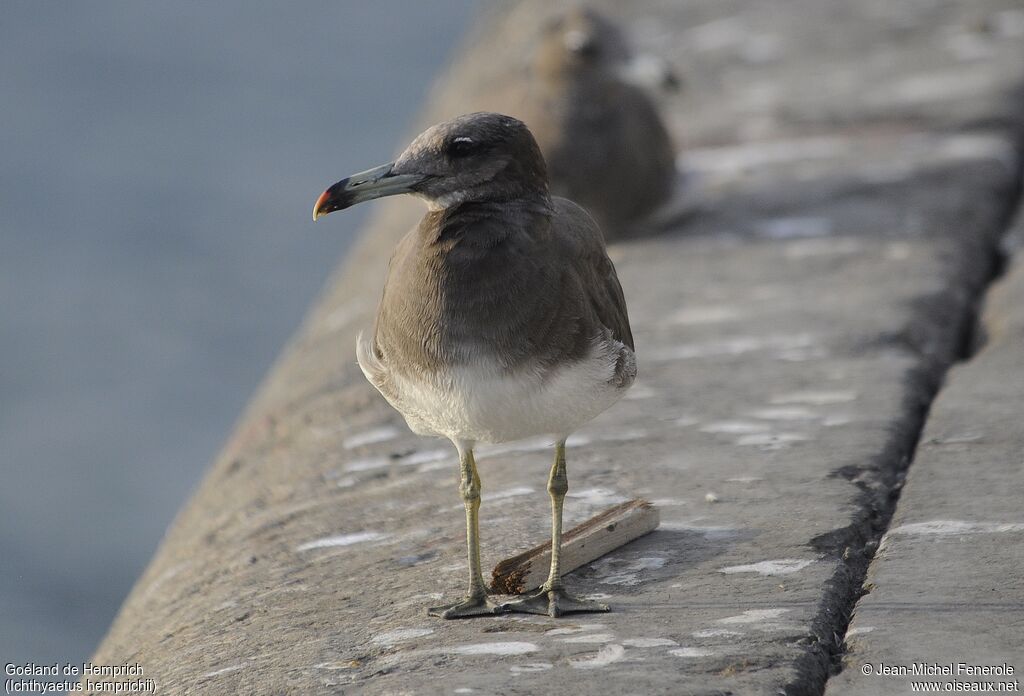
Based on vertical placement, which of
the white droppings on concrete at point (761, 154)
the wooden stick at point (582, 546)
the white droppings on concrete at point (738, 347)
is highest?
the white droppings on concrete at point (761, 154)

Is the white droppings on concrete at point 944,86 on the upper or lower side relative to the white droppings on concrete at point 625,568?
upper

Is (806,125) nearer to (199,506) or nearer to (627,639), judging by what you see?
(199,506)

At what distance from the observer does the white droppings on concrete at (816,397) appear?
16.0 ft

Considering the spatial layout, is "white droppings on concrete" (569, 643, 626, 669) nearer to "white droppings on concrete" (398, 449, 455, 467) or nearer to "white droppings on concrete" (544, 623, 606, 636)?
"white droppings on concrete" (544, 623, 606, 636)

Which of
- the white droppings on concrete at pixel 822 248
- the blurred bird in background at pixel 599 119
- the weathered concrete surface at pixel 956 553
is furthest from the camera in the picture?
the blurred bird in background at pixel 599 119

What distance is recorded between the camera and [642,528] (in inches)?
154

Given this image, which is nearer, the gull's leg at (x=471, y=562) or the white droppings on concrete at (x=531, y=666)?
the white droppings on concrete at (x=531, y=666)

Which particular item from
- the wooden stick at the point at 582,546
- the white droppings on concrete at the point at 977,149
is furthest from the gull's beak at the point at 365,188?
the white droppings on concrete at the point at 977,149

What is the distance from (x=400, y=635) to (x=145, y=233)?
33.9 feet

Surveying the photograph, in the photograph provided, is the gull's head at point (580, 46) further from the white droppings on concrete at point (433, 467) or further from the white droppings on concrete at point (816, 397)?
the white droppings on concrete at point (433, 467)

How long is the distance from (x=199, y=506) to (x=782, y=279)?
2.69m

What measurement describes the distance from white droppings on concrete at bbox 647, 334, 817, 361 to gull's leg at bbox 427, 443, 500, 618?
75.4 inches

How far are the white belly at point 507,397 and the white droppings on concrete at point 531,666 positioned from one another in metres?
0.58

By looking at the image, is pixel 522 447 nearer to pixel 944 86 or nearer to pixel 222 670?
pixel 222 670
